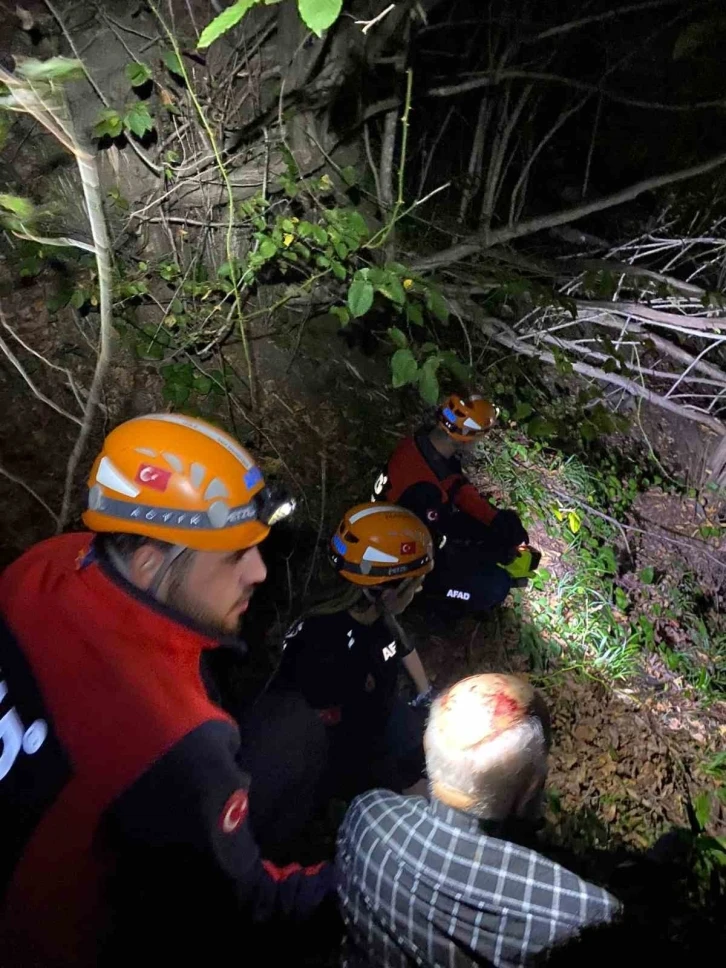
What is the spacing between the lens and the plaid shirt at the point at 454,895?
1.58m

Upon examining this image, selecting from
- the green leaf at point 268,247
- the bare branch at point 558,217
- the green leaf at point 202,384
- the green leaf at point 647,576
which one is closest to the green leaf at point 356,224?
the green leaf at point 268,247

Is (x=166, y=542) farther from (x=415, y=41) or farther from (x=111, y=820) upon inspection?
(x=415, y=41)

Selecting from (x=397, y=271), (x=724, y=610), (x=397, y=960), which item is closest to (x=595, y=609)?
(x=724, y=610)

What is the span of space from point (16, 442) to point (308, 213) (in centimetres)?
297

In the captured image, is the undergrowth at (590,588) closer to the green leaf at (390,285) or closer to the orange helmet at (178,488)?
the green leaf at (390,285)

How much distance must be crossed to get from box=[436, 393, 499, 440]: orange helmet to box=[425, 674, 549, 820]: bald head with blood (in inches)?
116

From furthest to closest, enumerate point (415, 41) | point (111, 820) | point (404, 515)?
point (415, 41) → point (404, 515) → point (111, 820)

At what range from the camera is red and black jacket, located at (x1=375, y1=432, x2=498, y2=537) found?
4340mm

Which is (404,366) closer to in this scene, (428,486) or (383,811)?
(428,486)

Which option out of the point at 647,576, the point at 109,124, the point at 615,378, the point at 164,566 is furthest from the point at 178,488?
the point at 647,576

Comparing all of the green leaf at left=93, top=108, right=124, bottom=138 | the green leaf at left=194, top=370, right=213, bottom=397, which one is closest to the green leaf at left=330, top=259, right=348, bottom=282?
the green leaf at left=194, top=370, right=213, bottom=397

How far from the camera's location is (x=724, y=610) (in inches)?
246

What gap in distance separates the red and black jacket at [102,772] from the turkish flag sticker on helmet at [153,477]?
272 millimetres

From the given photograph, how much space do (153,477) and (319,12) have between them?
1277 mm
